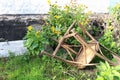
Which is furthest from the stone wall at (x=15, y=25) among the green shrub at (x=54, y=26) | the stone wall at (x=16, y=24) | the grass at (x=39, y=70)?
the grass at (x=39, y=70)

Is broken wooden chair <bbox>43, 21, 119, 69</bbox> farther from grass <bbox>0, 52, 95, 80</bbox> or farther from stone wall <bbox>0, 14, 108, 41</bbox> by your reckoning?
stone wall <bbox>0, 14, 108, 41</bbox>

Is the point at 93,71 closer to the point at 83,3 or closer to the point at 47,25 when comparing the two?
the point at 47,25

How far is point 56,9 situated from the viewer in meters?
5.18

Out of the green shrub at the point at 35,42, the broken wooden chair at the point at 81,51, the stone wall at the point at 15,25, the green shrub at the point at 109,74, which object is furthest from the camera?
the stone wall at the point at 15,25

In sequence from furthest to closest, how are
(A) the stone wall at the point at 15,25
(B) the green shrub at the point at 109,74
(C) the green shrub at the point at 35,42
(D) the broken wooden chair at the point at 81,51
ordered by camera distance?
1. (A) the stone wall at the point at 15,25
2. (C) the green shrub at the point at 35,42
3. (D) the broken wooden chair at the point at 81,51
4. (B) the green shrub at the point at 109,74

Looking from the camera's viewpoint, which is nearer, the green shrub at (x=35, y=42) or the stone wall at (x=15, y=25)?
the green shrub at (x=35, y=42)

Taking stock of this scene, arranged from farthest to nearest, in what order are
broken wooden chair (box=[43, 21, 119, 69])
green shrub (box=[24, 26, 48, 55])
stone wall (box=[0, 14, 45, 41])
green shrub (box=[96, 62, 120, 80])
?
stone wall (box=[0, 14, 45, 41]) → green shrub (box=[24, 26, 48, 55]) → broken wooden chair (box=[43, 21, 119, 69]) → green shrub (box=[96, 62, 120, 80])

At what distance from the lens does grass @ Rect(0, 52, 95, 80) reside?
4.53 m

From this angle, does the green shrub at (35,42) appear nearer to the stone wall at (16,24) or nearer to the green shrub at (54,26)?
the green shrub at (54,26)

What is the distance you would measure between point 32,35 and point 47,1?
0.90m

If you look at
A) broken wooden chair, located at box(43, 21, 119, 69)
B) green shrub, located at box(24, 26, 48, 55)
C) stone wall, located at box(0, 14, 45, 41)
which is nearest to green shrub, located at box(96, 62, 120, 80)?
broken wooden chair, located at box(43, 21, 119, 69)

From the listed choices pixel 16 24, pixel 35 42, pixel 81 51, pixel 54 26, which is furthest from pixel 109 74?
pixel 16 24

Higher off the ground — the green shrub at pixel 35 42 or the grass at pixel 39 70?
the green shrub at pixel 35 42

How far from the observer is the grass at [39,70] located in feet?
14.9
